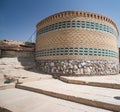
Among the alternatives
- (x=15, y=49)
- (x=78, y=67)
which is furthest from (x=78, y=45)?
(x=15, y=49)

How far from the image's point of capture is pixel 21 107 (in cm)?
448

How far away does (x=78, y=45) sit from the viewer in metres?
12.9

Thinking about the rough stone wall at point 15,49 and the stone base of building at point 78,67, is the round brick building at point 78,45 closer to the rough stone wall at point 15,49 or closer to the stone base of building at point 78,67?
the stone base of building at point 78,67

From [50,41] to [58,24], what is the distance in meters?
2.66

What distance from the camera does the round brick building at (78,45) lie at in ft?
41.9

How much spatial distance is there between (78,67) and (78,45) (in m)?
2.84

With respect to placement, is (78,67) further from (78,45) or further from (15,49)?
(15,49)

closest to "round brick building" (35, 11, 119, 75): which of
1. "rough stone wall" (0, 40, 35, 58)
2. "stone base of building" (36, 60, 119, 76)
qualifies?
"stone base of building" (36, 60, 119, 76)

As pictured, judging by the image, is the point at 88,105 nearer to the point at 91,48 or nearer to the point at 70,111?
the point at 70,111

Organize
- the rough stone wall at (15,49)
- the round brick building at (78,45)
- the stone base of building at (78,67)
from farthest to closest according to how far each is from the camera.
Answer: the rough stone wall at (15,49), the round brick building at (78,45), the stone base of building at (78,67)

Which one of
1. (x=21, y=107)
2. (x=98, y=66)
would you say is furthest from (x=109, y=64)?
(x=21, y=107)

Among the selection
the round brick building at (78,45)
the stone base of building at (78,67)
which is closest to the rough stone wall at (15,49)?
the round brick building at (78,45)

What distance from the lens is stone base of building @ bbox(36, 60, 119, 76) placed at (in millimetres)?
12461

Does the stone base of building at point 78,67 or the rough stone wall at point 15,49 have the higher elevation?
the rough stone wall at point 15,49
